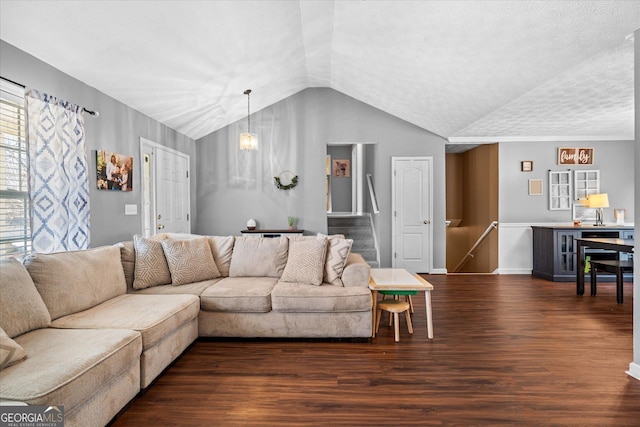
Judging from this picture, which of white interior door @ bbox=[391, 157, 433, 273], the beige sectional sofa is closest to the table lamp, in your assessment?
white interior door @ bbox=[391, 157, 433, 273]

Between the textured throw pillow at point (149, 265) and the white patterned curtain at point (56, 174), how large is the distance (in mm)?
494

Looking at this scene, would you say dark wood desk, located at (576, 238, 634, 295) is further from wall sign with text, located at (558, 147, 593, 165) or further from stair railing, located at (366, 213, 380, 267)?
stair railing, located at (366, 213, 380, 267)

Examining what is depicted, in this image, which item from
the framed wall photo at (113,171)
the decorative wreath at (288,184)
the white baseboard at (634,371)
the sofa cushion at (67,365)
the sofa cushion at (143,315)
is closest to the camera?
the sofa cushion at (67,365)

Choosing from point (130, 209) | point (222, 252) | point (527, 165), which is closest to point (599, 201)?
point (527, 165)

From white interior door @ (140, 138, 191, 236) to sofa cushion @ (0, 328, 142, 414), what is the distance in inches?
110

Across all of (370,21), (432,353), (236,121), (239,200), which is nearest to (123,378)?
(432,353)

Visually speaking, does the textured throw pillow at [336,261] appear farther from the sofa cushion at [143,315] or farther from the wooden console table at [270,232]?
the wooden console table at [270,232]

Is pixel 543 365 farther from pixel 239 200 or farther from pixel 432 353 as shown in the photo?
pixel 239 200

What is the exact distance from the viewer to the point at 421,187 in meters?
6.36

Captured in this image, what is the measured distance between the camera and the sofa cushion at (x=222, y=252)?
378 centimetres

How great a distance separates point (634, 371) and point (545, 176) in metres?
4.55

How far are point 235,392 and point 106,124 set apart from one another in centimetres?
317

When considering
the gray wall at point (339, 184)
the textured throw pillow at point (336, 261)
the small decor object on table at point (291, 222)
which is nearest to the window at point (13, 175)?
the textured throw pillow at point (336, 261)

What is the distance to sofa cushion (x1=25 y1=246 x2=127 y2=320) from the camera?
236 centimetres
